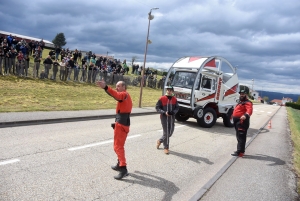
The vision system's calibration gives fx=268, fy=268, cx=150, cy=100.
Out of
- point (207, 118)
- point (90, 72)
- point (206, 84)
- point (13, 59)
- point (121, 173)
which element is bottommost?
point (121, 173)

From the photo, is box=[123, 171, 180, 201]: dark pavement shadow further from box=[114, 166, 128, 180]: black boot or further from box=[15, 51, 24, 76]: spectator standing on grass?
box=[15, 51, 24, 76]: spectator standing on grass

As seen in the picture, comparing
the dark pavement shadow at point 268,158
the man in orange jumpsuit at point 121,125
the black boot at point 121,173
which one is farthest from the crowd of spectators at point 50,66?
the dark pavement shadow at point 268,158

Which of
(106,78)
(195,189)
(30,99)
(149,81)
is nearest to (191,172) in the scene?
(195,189)

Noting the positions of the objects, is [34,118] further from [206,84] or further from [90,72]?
[90,72]

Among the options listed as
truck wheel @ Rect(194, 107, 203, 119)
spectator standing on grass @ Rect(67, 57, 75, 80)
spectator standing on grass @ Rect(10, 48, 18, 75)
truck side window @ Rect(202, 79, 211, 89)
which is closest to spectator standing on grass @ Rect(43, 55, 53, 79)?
spectator standing on grass @ Rect(67, 57, 75, 80)

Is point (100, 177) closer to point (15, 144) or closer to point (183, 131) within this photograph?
point (15, 144)

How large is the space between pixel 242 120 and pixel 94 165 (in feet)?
15.8

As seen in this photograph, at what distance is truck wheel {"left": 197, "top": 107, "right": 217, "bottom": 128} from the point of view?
13.4 metres

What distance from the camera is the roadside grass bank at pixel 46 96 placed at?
14023 mm

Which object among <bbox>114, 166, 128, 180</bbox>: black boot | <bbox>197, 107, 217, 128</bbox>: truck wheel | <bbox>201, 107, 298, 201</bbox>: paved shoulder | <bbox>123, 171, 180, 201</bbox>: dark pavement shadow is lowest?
<bbox>123, 171, 180, 201</bbox>: dark pavement shadow

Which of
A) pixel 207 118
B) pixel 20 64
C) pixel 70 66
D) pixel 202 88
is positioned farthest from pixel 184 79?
pixel 70 66

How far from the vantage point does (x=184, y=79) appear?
13.9 m

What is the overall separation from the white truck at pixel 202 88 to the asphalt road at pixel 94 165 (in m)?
3.24

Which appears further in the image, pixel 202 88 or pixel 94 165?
pixel 202 88
